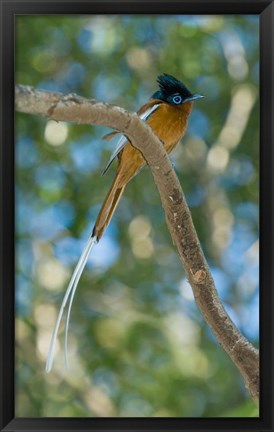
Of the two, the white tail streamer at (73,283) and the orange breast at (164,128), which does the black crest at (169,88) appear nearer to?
the orange breast at (164,128)

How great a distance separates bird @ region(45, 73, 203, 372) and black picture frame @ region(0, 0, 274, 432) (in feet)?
0.70

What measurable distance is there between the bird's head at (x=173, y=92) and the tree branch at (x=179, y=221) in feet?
1.26

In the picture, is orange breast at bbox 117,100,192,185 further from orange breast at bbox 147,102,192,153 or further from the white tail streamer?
the white tail streamer

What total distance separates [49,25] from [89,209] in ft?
2.15

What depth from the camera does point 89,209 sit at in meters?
2.62

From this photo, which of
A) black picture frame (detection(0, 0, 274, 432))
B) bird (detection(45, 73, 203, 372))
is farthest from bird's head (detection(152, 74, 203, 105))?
black picture frame (detection(0, 0, 274, 432))

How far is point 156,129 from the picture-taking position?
8.36ft

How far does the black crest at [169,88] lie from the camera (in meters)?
2.54

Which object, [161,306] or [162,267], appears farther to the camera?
[162,267]

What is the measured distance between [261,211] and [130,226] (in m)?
0.65

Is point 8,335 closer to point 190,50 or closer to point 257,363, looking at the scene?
point 257,363

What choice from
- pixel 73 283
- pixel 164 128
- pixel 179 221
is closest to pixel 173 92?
pixel 164 128

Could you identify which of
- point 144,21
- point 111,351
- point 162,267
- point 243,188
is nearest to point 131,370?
point 111,351

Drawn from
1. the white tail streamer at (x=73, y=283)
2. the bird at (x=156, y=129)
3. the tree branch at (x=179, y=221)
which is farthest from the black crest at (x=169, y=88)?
the white tail streamer at (x=73, y=283)
